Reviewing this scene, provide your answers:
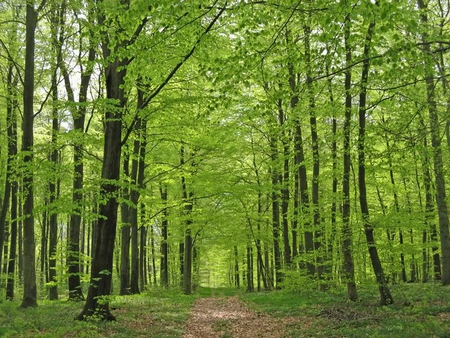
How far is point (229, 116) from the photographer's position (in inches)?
848

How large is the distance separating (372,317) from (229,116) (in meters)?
13.9

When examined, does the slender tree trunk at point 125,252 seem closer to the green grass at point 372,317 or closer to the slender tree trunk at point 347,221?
the green grass at point 372,317

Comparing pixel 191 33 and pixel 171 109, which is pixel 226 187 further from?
pixel 191 33

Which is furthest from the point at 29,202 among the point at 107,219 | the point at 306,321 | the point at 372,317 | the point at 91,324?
the point at 372,317

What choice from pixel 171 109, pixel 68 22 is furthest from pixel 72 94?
pixel 171 109

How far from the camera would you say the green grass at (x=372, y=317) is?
27.0 ft

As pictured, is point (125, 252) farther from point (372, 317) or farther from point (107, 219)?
point (372, 317)

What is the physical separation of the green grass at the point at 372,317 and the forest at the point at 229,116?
77 cm

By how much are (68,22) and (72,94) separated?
11.5 feet

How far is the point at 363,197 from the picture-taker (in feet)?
39.6

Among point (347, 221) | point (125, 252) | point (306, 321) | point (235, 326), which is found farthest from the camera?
point (125, 252)

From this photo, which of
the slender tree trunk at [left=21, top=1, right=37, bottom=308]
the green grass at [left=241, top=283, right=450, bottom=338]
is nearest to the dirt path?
the green grass at [left=241, top=283, right=450, bottom=338]

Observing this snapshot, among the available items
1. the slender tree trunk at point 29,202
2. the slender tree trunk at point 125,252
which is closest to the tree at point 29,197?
the slender tree trunk at point 29,202

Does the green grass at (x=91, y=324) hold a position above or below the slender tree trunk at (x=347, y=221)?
below
